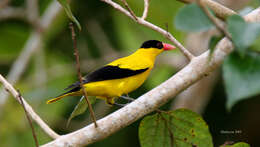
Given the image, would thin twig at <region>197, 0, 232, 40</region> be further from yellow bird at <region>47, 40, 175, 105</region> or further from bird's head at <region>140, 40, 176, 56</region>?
bird's head at <region>140, 40, 176, 56</region>

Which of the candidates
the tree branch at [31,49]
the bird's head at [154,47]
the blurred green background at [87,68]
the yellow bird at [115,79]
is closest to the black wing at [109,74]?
the yellow bird at [115,79]

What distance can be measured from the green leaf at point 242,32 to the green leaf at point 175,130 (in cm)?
103

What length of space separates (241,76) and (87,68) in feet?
15.1

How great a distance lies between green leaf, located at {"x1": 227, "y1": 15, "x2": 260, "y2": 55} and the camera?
3.21ft

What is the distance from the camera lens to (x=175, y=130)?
2.04 m

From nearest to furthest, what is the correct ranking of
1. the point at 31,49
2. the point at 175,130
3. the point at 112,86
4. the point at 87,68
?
the point at 175,130
the point at 112,86
the point at 31,49
the point at 87,68

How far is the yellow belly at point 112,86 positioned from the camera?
2.93 metres

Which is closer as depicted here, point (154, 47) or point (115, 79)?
point (115, 79)

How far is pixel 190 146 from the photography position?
2037mm

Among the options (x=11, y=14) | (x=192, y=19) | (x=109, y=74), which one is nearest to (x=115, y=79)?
(x=109, y=74)

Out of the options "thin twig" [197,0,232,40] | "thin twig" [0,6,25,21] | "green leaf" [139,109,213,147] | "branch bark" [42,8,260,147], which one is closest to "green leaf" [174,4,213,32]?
"thin twig" [197,0,232,40]

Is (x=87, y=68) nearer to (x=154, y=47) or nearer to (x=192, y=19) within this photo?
(x=154, y=47)

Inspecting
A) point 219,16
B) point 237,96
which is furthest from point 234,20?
point 219,16

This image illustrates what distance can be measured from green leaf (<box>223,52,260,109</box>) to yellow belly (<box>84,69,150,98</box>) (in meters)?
1.94
